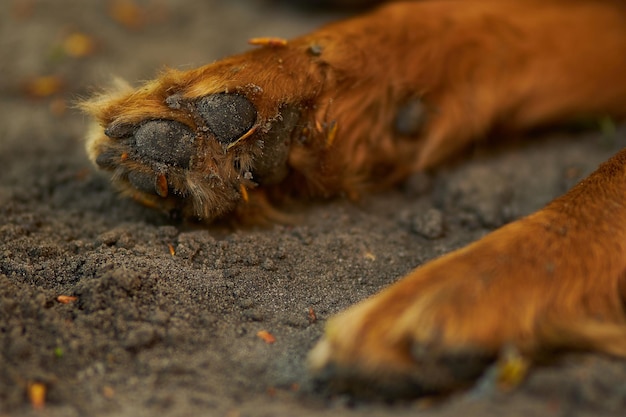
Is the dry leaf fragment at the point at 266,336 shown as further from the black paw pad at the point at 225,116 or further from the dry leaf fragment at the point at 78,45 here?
the dry leaf fragment at the point at 78,45

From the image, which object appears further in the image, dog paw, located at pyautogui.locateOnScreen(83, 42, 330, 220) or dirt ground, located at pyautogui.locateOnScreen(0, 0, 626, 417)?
dog paw, located at pyautogui.locateOnScreen(83, 42, 330, 220)

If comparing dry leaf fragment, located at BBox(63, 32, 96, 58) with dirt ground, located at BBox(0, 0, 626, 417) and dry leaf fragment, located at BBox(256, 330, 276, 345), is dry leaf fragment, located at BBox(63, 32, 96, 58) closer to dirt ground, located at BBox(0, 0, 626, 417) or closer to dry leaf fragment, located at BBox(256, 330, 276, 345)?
dirt ground, located at BBox(0, 0, 626, 417)

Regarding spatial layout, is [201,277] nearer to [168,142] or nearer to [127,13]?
[168,142]

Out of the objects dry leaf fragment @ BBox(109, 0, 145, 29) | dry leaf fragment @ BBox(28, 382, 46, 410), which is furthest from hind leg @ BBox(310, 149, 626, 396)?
dry leaf fragment @ BBox(109, 0, 145, 29)

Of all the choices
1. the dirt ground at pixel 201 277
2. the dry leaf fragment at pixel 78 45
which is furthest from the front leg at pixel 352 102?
the dry leaf fragment at pixel 78 45

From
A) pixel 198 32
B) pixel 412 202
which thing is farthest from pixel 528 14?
pixel 198 32
